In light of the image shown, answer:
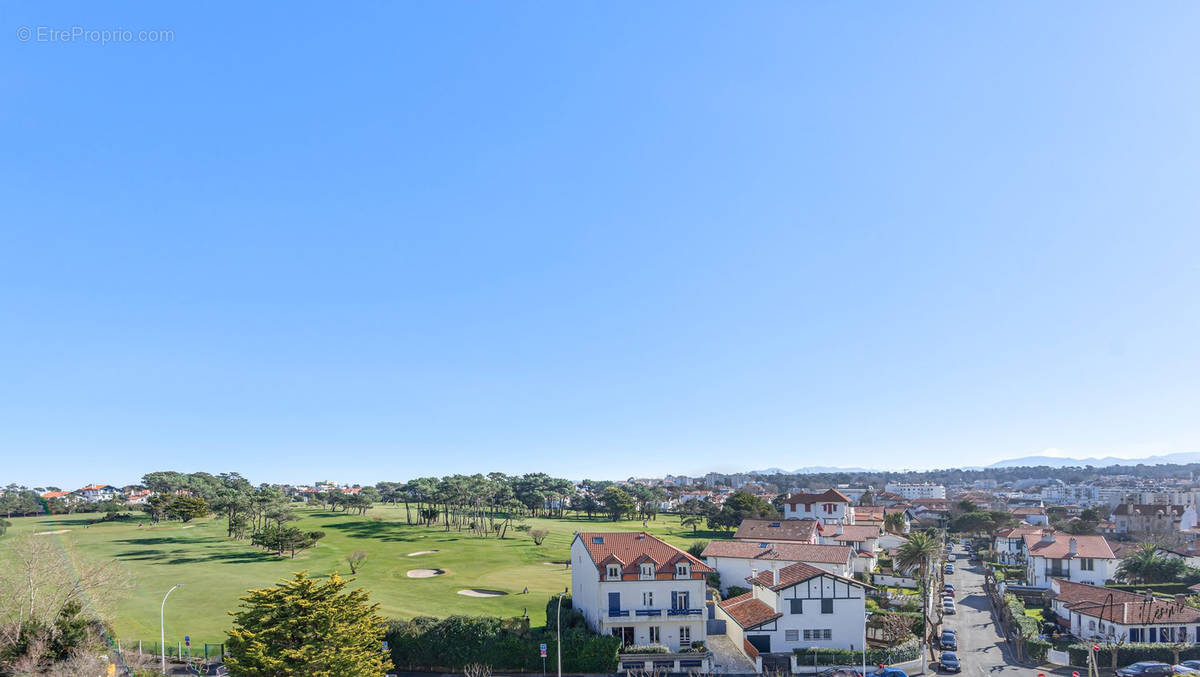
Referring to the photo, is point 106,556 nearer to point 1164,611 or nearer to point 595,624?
point 595,624

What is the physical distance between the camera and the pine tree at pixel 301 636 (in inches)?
1366

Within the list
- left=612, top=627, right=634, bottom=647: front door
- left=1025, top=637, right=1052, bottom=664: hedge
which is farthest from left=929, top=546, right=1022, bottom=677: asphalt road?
left=612, top=627, right=634, bottom=647: front door

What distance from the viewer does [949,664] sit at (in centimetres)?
5069

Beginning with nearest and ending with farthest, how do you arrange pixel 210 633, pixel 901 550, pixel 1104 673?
pixel 1104 673, pixel 210 633, pixel 901 550

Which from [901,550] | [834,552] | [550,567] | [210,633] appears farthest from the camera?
[550,567]

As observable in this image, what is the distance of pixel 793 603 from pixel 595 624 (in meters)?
15.7

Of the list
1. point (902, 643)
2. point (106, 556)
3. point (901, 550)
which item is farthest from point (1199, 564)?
point (106, 556)

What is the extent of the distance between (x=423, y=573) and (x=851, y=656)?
5475cm

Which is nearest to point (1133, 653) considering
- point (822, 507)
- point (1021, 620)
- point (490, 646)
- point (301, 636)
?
point (1021, 620)

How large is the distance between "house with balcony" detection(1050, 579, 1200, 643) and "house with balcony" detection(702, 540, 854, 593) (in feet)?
67.0

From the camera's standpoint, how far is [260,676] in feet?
114

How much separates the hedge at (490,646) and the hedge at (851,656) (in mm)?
14674

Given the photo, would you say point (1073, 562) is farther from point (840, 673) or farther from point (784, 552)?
point (840, 673)

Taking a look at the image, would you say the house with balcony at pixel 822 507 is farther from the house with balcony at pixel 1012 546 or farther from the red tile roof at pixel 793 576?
the red tile roof at pixel 793 576
